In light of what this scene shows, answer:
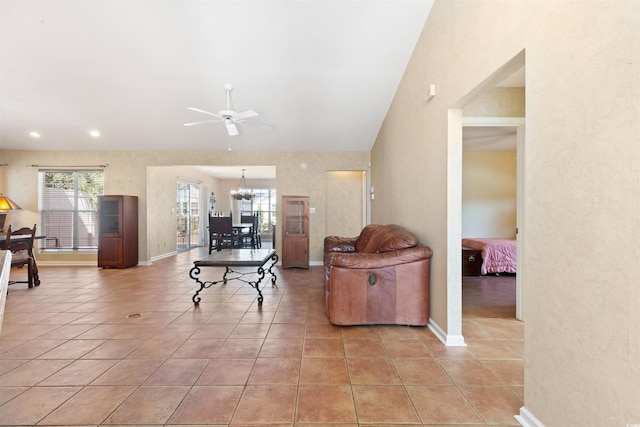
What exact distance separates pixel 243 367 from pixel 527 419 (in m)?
1.78

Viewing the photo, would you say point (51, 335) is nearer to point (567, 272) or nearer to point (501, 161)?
point (567, 272)

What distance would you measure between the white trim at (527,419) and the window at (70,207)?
795 centimetres

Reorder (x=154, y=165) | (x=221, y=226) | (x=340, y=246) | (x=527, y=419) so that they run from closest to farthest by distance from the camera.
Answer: (x=527, y=419), (x=340, y=246), (x=154, y=165), (x=221, y=226)

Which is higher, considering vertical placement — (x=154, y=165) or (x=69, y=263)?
(x=154, y=165)

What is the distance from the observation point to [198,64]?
386cm

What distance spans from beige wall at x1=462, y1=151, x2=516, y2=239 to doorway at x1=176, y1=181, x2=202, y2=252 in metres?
7.71

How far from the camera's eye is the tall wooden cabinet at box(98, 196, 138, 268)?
6094mm

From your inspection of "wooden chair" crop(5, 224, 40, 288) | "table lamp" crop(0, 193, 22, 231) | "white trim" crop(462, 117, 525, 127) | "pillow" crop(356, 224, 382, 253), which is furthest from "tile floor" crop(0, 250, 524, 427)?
"table lamp" crop(0, 193, 22, 231)

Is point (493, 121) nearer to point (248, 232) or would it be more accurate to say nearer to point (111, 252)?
point (111, 252)

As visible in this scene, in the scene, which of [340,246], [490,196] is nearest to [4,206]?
[340,246]

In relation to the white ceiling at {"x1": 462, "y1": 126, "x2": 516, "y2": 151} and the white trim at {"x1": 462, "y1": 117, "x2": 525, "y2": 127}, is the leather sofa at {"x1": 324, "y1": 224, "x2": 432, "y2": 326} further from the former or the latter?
the white ceiling at {"x1": 462, "y1": 126, "x2": 516, "y2": 151}

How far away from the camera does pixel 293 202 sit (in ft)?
20.3

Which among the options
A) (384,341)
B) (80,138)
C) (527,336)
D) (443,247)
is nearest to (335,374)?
(384,341)

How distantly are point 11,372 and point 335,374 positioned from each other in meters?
2.35
